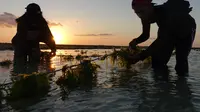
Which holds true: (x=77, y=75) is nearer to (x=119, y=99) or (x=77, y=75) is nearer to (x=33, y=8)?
(x=119, y=99)

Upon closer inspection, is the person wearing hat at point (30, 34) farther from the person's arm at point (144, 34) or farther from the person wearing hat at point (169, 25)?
the person wearing hat at point (169, 25)

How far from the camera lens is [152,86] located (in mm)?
8016

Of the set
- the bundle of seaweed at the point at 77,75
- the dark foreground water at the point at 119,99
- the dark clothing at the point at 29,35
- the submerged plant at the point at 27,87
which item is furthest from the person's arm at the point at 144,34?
the dark clothing at the point at 29,35

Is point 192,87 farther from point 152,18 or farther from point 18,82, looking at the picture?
point 18,82

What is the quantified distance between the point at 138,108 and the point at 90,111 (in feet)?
2.95

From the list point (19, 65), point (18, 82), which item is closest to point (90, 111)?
point (18, 82)

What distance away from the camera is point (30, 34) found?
1413 centimetres

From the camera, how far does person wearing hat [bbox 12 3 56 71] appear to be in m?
13.7

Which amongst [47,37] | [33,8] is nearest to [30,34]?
[47,37]

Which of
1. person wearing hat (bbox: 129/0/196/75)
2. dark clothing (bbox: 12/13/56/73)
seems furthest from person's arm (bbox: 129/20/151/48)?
dark clothing (bbox: 12/13/56/73)

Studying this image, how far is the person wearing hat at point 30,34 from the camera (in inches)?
540

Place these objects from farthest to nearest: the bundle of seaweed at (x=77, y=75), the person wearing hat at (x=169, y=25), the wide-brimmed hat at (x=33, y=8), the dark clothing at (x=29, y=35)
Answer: the dark clothing at (x=29, y=35) < the wide-brimmed hat at (x=33, y=8) < the bundle of seaweed at (x=77, y=75) < the person wearing hat at (x=169, y=25)

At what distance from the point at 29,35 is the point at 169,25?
7779mm

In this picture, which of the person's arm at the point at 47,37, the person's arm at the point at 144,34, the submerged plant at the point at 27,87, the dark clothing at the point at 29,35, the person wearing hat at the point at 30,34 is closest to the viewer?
the submerged plant at the point at 27,87
